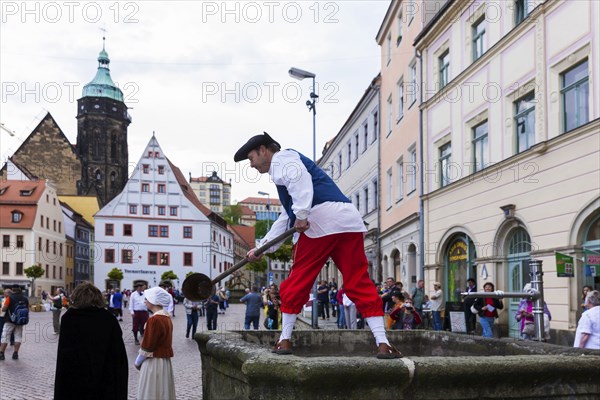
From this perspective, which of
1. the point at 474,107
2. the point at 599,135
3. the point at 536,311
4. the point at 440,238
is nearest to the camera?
the point at 536,311

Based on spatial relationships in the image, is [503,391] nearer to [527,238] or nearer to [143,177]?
[527,238]

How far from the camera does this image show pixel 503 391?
10.7 ft

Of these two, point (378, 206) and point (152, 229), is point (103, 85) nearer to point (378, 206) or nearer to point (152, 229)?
point (152, 229)

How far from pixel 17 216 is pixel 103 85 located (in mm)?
40416

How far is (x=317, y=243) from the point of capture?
415 cm

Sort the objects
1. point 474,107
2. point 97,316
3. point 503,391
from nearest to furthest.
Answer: point 503,391 → point 97,316 → point 474,107

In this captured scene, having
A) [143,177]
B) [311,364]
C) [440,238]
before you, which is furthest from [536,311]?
[143,177]

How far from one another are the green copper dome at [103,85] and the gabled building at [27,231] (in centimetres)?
3223

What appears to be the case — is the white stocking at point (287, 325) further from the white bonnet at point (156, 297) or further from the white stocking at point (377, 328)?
the white bonnet at point (156, 297)

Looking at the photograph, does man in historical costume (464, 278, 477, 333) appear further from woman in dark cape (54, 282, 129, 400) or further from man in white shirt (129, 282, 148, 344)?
woman in dark cape (54, 282, 129, 400)

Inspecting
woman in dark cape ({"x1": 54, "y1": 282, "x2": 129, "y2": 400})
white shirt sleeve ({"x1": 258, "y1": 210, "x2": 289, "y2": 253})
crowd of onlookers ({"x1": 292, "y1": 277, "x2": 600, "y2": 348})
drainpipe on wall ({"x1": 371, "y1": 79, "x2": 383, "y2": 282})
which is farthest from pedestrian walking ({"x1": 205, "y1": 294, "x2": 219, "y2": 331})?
white shirt sleeve ({"x1": 258, "y1": 210, "x2": 289, "y2": 253})

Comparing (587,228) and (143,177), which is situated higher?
(143,177)

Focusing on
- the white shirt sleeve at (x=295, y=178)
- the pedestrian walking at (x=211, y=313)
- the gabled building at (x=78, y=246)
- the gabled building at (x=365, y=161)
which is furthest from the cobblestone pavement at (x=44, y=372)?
the gabled building at (x=78, y=246)

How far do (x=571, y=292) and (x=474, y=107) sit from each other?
7.26 m
